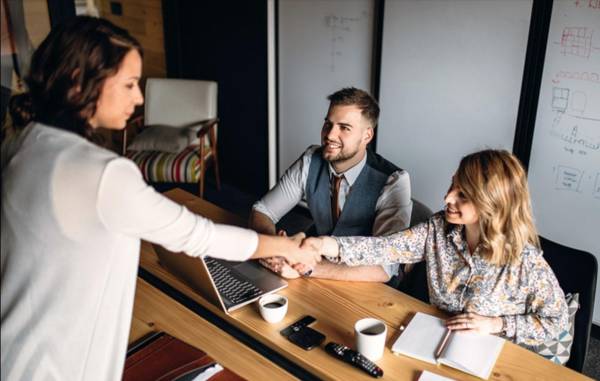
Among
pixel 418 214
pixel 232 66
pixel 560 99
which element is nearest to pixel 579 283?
pixel 418 214

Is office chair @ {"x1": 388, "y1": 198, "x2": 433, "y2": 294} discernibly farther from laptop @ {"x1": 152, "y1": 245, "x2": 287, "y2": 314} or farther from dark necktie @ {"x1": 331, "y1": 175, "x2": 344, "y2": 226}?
laptop @ {"x1": 152, "y1": 245, "x2": 287, "y2": 314}

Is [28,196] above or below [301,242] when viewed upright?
above

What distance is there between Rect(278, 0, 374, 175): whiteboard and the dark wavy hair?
8.35ft

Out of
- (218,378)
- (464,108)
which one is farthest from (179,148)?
(218,378)

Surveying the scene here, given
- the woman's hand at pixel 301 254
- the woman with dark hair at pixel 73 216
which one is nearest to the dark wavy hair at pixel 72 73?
the woman with dark hair at pixel 73 216

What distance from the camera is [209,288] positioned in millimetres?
1605

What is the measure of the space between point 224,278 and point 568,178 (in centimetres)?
188

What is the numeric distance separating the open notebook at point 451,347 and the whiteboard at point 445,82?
174cm

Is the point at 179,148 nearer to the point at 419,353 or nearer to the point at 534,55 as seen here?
the point at 534,55

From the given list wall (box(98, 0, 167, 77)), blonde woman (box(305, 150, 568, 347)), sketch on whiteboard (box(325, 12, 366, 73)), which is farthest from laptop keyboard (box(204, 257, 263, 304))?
wall (box(98, 0, 167, 77))

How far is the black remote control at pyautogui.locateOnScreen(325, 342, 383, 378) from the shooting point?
135cm

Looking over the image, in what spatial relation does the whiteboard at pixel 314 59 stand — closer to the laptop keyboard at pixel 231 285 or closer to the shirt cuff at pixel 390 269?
the shirt cuff at pixel 390 269

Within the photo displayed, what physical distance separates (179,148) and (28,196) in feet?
9.93

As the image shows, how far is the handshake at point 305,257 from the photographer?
1703 mm
